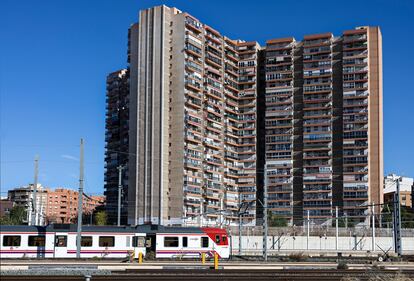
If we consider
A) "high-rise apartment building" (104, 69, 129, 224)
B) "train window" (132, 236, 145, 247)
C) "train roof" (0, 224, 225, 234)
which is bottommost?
"train window" (132, 236, 145, 247)

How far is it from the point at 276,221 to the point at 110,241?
7166 centimetres

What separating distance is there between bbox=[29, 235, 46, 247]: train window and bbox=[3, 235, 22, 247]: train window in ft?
3.08

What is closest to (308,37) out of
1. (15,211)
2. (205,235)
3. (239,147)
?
(239,147)

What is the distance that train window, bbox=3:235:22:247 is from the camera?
52469mm

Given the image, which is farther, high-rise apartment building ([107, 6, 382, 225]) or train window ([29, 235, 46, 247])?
high-rise apartment building ([107, 6, 382, 225])

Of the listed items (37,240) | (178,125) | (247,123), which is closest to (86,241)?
(37,240)

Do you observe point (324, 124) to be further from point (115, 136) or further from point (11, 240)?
point (11, 240)

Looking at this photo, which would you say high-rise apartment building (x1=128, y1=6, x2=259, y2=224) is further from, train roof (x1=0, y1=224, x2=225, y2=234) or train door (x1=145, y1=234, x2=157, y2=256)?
train door (x1=145, y1=234, x2=157, y2=256)

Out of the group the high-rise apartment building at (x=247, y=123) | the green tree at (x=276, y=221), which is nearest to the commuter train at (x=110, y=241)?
the high-rise apartment building at (x=247, y=123)

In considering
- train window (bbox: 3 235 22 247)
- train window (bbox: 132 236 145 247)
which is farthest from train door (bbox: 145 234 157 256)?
train window (bbox: 3 235 22 247)

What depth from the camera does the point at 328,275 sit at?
36.2m

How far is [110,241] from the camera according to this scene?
5519 centimetres

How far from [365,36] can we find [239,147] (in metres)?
36.1

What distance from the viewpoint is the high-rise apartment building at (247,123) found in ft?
404
